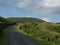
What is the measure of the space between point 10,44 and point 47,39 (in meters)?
15.2

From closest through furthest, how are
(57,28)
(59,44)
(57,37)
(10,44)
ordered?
(10,44) < (59,44) < (57,37) < (57,28)

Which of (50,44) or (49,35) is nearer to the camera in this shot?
(50,44)

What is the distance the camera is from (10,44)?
36.3 metres

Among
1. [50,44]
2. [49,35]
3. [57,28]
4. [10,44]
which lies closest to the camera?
[10,44]

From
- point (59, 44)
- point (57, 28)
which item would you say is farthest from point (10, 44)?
point (57, 28)

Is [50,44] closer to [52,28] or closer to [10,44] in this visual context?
[10,44]

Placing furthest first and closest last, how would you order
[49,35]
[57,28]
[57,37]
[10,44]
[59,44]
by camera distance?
1. [57,28]
2. [49,35]
3. [57,37]
4. [59,44]
5. [10,44]

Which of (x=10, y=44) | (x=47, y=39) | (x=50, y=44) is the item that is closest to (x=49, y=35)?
(x=47, y=39)

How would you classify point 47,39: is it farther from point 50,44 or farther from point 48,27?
point 48,27

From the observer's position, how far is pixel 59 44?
130ft

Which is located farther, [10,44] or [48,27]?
[48,27]

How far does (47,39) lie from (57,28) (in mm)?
19383

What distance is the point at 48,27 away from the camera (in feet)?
238

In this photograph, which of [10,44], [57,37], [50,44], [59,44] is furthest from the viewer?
[57,37]
